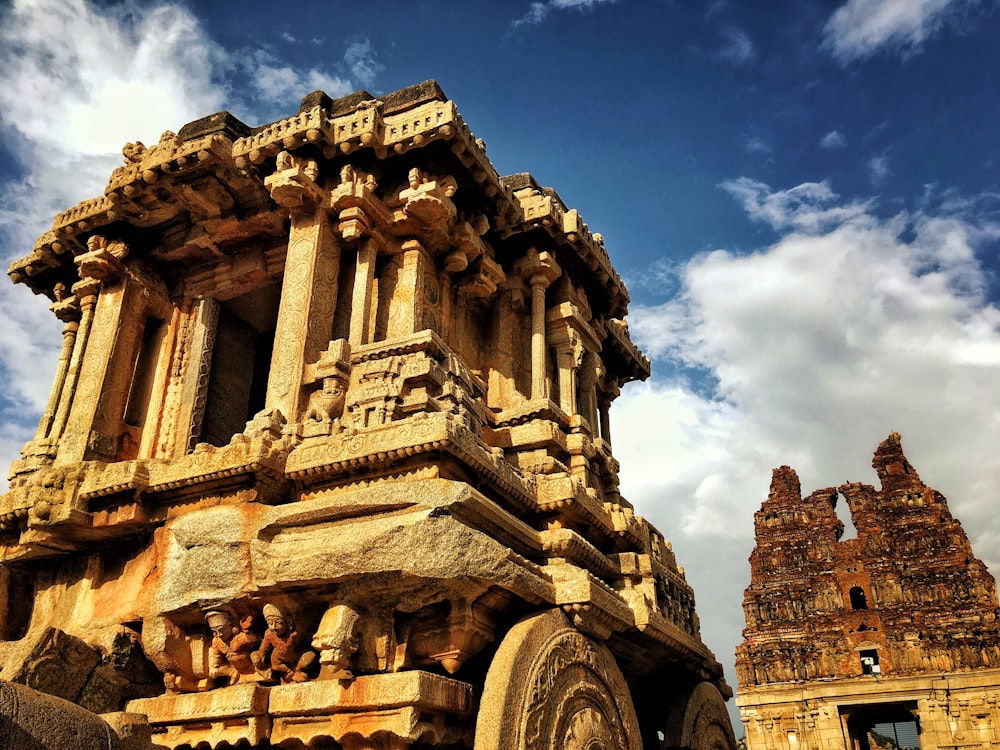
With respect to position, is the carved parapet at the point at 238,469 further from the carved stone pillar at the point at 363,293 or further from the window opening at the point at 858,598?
the window opening at the point at 858,598

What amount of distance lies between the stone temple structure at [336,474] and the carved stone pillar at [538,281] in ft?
0.15

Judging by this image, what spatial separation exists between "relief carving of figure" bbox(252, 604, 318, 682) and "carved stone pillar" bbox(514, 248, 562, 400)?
15.6ft

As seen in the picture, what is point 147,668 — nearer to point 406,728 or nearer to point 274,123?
point 406,728

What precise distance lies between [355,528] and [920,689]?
111 ft

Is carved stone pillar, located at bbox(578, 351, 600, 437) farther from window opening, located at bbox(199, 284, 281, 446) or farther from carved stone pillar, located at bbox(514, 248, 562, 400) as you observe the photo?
window opening, located at bbox(199, 284, 281, 446)

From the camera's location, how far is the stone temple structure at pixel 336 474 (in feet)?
20.1

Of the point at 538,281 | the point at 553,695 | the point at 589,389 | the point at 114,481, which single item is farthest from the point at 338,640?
the point at 589,389

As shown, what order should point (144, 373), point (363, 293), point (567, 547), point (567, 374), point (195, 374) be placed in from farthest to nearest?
1. point (567, 374)
2. point (144, 373)
3. point (195, 374)
4. point (363, 293)
5. point (567, 547)

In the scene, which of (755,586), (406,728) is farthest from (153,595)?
(755,586)

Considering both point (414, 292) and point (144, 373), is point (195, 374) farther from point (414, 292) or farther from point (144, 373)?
point (414, 292)

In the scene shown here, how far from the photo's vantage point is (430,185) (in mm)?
8984

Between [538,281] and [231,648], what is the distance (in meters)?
5.91

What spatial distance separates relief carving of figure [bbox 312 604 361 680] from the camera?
19.3ft

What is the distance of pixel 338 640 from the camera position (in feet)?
19.4
